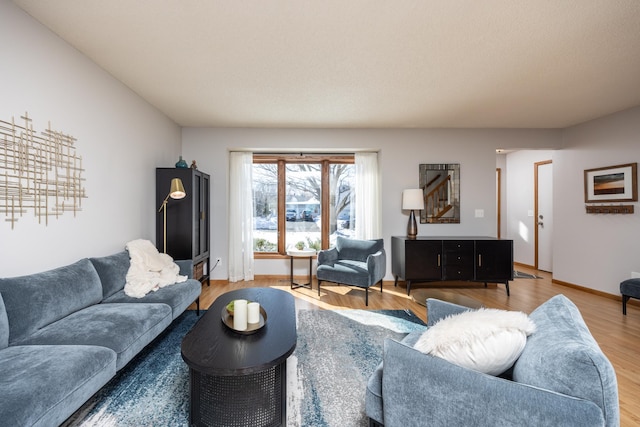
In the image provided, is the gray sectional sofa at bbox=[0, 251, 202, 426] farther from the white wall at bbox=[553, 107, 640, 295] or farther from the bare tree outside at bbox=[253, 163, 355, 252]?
the white wall at bbox=[553, 107, 640, 295]

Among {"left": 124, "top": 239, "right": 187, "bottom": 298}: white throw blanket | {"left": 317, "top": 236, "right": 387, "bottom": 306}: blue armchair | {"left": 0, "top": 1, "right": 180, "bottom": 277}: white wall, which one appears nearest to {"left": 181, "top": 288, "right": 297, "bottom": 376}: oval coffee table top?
{"left": 124, "top": 239, "right": 187, "bottom": 298}: white throw blanket

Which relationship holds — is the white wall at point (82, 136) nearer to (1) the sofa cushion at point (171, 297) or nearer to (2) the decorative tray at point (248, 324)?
(1) the sofa cushion at point (171, 297)

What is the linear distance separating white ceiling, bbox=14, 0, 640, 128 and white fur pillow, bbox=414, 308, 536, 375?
6.42ft

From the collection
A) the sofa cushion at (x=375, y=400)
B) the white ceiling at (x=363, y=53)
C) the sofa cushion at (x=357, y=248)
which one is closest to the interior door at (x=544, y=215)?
the white ceiling at (x=363, y=53)

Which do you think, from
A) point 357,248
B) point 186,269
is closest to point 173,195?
point 186,269

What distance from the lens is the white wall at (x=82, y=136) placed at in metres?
1.93

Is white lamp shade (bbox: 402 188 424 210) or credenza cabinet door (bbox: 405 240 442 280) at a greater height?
white lamp shade (bbox: 402 188 424 210)

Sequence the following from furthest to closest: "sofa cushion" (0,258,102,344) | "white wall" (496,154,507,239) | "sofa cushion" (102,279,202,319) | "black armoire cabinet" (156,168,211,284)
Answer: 1. "white wall" (496,154,507,239)
2. "black armoire cabinet" (156,168,211,284)
3. "sofa cushion" (102,279,202,319)
4. "sofa cushion" (0,258,102,344)

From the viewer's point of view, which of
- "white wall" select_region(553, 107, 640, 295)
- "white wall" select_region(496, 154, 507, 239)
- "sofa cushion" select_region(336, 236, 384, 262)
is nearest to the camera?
"white wall" select_region(553, 107, 640, 295)

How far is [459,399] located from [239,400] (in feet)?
3.69

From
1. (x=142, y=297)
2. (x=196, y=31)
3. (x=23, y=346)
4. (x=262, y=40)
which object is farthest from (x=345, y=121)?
(x=23, y=346)

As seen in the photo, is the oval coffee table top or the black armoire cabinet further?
the black armoire cabinet

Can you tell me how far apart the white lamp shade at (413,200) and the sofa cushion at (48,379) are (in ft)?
12.5

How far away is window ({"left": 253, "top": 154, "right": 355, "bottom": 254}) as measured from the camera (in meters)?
5.00
